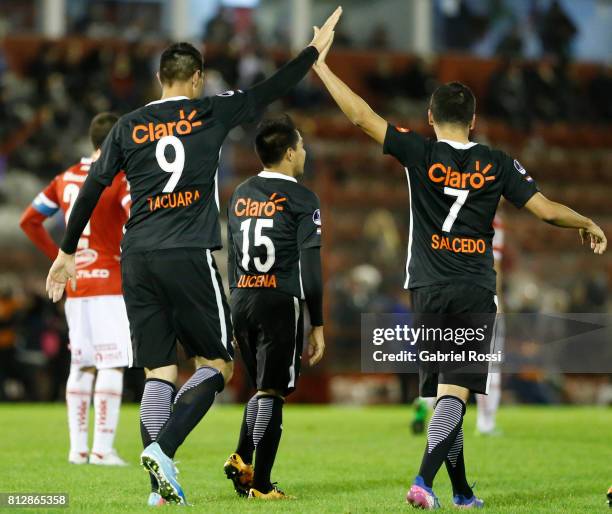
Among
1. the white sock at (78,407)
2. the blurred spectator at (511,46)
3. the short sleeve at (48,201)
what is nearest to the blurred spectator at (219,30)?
the blurred spectator at (511,46)

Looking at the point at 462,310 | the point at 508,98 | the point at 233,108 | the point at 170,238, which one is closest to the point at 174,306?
the point at 170,238

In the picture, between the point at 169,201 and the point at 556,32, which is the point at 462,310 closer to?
the point at 169,201

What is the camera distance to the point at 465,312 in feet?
19.7

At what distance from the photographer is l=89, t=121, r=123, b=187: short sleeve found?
19.9 ft

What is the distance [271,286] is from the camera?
21.5ft

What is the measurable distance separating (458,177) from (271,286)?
1.22m

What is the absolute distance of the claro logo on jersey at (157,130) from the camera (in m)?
6.06

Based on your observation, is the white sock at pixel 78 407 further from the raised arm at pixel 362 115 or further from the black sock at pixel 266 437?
the raised arm at pixel 362 115

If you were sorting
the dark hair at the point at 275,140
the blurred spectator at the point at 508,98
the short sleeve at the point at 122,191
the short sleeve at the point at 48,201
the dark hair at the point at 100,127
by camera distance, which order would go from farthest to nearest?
1. the blurred spectator at the point at 508,98
2. the short sleeve at the point at 48,201
3. the dark hair at the point at 100,127
4. the short sleeve at the point at 122,191
5. the dark hair at the point at 275,140

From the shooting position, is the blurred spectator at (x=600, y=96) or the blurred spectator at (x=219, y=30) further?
the blurred spectator at (x=600, y=96)

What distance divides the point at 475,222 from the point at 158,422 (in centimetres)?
190

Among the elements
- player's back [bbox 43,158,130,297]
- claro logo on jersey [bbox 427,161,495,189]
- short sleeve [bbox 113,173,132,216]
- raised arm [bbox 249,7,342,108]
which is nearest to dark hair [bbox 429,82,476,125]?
claro logo on jersey [bbox 427,161,495,189]

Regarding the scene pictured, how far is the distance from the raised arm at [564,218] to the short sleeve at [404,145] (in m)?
0.61

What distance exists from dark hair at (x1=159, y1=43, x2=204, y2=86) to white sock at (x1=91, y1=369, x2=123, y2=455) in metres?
3.02
